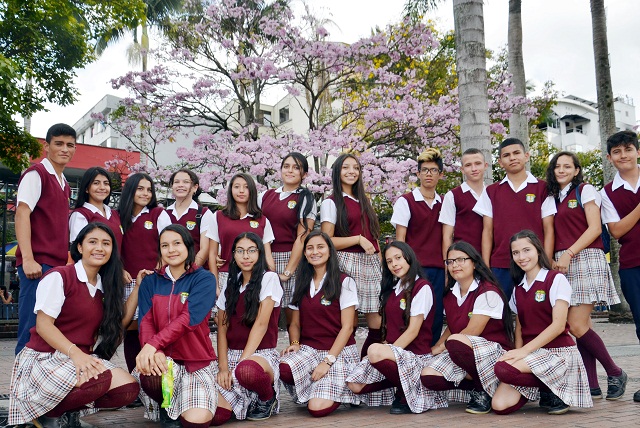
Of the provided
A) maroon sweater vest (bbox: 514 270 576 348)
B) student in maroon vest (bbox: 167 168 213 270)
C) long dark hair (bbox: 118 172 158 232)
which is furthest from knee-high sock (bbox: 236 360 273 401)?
maroon sweater vest (bbox: 514 270 576 348)

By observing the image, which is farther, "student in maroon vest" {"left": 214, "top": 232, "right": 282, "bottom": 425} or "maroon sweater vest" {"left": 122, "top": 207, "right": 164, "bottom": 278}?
"maroon sweater vest" {"left": 122, "top": 207, "right": 164, "bottom": 278}

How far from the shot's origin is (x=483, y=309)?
4.86m

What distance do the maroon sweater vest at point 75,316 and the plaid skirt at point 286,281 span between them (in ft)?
5.73

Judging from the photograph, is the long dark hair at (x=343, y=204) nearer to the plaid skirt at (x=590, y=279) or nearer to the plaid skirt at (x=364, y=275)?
the plaid skirt at (x=364, y=275)

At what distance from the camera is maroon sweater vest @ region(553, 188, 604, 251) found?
512cm

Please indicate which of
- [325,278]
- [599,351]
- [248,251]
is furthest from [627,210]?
[248,251]

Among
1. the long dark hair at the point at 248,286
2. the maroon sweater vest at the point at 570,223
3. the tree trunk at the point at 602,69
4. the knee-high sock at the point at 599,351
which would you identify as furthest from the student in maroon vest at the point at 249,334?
the tree trunk at the point at 602,69

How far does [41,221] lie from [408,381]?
3.10m

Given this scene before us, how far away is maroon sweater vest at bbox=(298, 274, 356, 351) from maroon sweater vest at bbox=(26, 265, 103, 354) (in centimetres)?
172

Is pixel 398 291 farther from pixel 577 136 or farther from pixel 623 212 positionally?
pixel 577 136

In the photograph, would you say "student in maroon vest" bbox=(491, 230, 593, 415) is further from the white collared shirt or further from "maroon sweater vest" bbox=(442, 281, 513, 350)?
the white collared shirt

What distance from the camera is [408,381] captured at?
4883 mm

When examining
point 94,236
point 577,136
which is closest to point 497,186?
point 94,236

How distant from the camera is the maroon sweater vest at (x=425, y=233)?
5805mm
